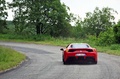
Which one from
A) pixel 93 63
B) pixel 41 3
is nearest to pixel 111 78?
pixel 93 63

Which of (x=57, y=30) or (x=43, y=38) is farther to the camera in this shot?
(x=57, y=30)

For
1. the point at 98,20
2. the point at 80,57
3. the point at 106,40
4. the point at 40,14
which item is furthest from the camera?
the point at 98,20

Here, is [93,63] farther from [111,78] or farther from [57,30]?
[57,30]

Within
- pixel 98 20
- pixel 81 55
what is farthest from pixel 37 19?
pixel 81 55

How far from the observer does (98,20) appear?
263ft

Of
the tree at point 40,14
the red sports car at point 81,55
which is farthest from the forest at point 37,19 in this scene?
the red sports car at point 81,55

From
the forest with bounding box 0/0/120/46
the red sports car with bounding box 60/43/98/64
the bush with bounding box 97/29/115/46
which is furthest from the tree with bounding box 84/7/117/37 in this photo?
the red sports car with bounding box 60/43/98/64

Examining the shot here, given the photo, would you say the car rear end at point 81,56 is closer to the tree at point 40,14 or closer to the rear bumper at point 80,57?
the rear bumper at point 80,57

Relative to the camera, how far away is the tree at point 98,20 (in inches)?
3120

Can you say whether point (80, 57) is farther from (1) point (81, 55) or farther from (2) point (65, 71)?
(2) point (65, 71)

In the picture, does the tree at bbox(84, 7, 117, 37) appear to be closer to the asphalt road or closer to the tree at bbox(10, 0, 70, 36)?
the tree at bbox(10, 0, 70, 36)

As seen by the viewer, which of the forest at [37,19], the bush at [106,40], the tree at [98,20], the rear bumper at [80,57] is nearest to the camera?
the rear bumper at [80,57]

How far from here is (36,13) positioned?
62906 millimetres

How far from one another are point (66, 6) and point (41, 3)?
6538 millimetres
